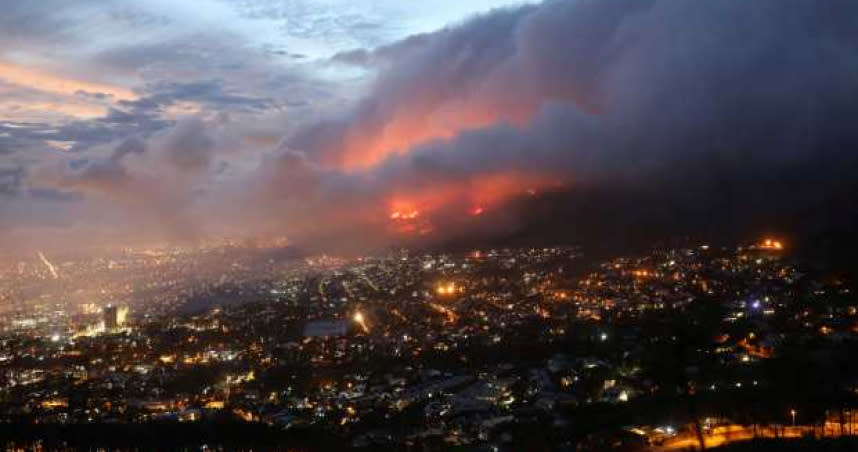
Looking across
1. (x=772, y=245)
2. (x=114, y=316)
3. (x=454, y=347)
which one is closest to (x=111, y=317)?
(x=114, y=316)

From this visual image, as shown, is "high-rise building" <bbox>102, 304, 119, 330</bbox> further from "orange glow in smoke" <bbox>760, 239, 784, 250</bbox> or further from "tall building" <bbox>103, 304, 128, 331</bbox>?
"orange glow in smoke" <bbox>760, 239, 784, 250</bbox>

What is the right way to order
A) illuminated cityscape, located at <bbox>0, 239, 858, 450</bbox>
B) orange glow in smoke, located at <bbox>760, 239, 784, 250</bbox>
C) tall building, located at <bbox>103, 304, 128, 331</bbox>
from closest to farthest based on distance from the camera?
illuminated cityscape, located at <bbox>0, 239, 858, 450</bbox>
orange glow in smoke, located at <bbox>760, 239, 784, 250</bbox>
tall building, located at <bbox>103, 304, 128, 331</bbox>

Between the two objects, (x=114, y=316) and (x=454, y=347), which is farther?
(x=114, y=316)

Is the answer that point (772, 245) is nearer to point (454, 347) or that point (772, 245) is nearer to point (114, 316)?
point (454, 347)

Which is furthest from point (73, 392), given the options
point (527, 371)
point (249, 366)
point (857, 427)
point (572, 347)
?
point (857, 427)

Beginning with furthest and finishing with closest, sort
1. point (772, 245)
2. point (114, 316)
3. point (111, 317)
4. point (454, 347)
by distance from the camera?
1. point (114, 316)
2. point (111, 317)
3. point (772, 245)
4. point (454, 347)

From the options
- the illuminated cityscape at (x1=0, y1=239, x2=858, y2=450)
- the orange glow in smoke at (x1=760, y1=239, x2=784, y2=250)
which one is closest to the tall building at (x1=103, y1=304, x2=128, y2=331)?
the illuminated cityscape at (x1=0, y1=239, x2=858, y2=450)

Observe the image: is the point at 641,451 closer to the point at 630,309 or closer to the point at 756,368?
the point at 756,368

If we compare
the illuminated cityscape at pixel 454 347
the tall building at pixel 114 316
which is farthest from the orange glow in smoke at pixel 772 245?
the tall building at pixel 114 316

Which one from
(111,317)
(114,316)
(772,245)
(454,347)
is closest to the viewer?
(454,347)

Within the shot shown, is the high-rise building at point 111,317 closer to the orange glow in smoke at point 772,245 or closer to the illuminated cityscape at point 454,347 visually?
the illuminated cityscape at point 454,347

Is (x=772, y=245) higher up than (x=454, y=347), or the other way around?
(x=772, y=245)
